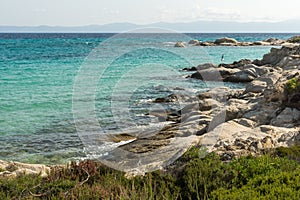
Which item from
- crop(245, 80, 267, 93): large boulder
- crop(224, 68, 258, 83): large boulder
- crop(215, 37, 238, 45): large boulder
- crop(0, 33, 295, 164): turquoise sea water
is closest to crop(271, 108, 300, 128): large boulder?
crop(0, 33, 295, 164): turquoise sea water

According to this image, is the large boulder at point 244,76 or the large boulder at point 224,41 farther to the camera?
the large boulder at point 224,41

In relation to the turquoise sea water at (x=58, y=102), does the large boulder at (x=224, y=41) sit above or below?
above

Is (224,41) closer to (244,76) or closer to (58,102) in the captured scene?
(244,76)

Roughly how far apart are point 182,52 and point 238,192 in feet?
175

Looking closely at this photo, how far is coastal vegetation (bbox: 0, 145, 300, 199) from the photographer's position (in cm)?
577

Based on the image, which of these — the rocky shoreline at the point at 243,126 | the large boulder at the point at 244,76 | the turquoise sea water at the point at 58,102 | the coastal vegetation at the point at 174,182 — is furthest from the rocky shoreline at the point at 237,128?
the large boulder at the point at 244,76

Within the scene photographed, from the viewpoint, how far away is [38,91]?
2592 centimetres

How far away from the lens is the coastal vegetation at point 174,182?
18.9 feet

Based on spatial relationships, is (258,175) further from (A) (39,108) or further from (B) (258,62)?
(B) (258,62)

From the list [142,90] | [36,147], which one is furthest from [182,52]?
[36,147]

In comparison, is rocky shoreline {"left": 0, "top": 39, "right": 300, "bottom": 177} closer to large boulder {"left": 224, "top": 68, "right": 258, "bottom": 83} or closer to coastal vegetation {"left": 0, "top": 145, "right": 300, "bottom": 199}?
coastal vegetation {"left": 0, "top": 145, "right": 300, "bottom": 199}

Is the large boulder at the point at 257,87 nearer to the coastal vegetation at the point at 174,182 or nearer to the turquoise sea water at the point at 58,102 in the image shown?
the turquoise sea water at the point at 58,102

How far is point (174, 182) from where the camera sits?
21.8ft

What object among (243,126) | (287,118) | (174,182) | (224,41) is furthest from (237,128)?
(224,41)
